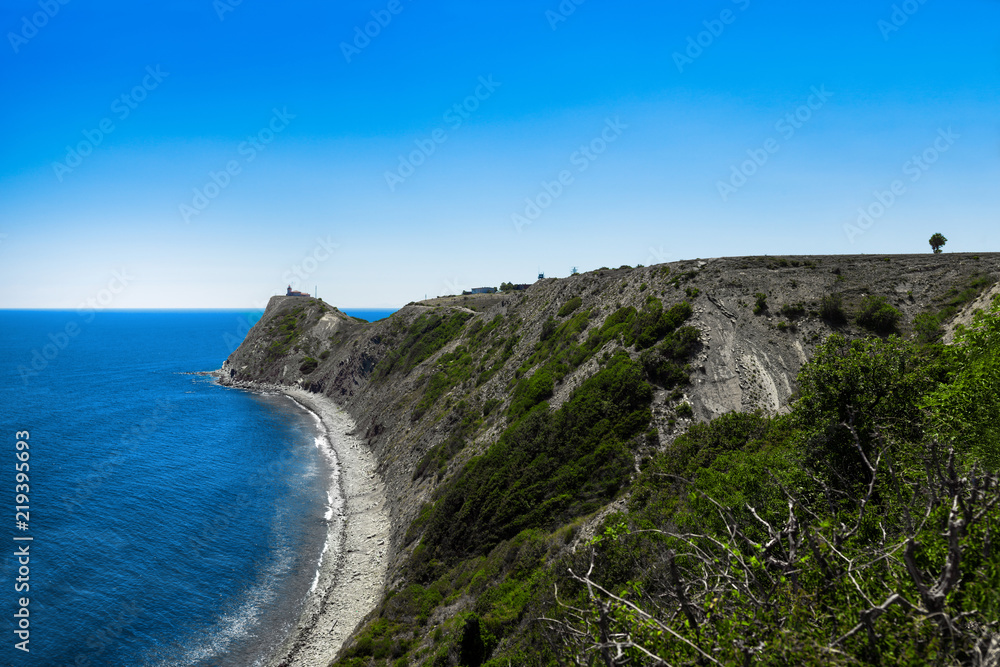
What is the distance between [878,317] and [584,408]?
23882 millimetres

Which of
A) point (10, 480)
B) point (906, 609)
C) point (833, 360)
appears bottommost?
point (10, 480)

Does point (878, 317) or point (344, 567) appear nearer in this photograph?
point (878, 317)

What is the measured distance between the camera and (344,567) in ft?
138

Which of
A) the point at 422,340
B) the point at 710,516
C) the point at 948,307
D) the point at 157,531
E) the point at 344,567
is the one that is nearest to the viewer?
the point at 710,516

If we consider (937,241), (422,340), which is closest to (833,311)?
(937,241)

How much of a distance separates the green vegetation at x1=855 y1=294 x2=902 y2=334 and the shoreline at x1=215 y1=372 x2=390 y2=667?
4485 cm

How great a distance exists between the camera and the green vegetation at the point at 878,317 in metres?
35.6

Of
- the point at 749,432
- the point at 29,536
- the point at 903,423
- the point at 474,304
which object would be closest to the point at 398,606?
the point at 749,432

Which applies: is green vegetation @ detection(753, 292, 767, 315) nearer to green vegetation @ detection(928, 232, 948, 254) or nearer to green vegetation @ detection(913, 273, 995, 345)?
green vegetation @ detection(913, 273, 995, 345)

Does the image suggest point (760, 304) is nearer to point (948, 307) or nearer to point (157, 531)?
point (948, 307)

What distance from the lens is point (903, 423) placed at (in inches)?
677

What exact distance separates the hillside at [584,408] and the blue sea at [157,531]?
1110 cm

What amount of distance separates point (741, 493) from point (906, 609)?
10407mm

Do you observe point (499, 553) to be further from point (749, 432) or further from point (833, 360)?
point (833, 360)
